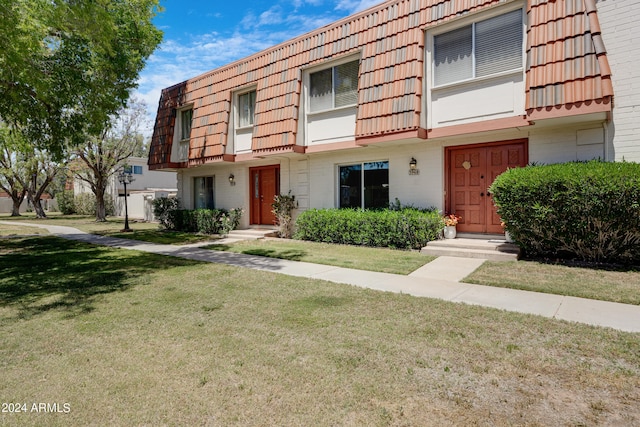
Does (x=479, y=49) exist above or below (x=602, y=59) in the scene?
above

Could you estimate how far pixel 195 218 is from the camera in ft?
48.4

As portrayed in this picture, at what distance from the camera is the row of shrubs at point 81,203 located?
2936cm

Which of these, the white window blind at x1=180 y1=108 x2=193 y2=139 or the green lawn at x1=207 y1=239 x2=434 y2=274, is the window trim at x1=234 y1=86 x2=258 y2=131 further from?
the green lawn at x1=207 y1=239 x2=434 y2=274

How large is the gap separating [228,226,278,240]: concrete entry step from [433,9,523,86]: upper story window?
23.3 feet

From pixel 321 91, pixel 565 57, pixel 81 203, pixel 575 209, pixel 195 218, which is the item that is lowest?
pixel 195 218

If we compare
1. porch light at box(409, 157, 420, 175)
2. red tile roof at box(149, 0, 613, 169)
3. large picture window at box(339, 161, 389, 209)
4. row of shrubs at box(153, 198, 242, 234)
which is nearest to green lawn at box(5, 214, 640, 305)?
large picture window at box(339, 161, 389, 209)

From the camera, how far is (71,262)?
26.5ft

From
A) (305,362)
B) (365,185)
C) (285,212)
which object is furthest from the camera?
(285,212)

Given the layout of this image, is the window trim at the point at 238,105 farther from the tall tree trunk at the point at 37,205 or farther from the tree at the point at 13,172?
the tall tree trunk at the point at 37,205

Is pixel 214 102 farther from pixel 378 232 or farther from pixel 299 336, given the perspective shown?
pixel 299 336

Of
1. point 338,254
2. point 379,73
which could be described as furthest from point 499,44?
point 338,254

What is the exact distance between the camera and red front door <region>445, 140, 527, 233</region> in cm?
872

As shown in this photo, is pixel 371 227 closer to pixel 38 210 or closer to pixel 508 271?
pixel 508 271

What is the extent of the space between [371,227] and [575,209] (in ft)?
15.2
